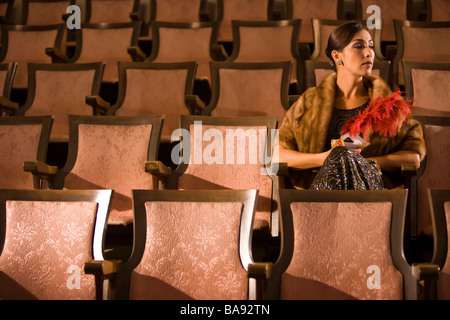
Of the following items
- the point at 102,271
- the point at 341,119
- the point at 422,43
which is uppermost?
the point at 422,43

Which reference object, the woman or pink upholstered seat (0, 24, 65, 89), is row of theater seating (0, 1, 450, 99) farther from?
the woman

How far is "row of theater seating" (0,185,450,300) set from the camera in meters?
0.33

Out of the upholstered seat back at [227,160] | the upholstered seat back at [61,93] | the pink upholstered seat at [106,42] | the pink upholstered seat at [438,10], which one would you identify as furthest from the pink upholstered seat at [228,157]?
the pink upholstered seat at [438,10]

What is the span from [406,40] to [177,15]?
15.7 inches

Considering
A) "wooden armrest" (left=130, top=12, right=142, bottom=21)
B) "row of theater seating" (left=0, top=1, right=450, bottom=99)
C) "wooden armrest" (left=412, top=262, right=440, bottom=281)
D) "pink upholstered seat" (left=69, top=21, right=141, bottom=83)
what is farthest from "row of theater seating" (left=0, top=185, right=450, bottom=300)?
"wooden armrest" (left=130, top=12, right=142, bottom=21)

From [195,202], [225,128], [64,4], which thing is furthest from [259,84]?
[64,4]

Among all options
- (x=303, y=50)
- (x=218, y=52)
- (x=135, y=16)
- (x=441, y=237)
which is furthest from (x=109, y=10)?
(x=441, y=237)

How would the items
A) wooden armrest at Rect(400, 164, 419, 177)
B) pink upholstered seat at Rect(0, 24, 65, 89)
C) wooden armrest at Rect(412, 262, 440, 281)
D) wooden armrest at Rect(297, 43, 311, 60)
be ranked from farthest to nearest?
1. pink upholstered seat at Rect(0, 24, 65, 89)
2. wooden armrest at Rect(297, 43, 311, 60)
3. wooden armrest at Rect(400, 164, 419, 177)
4. wooden armrest at Rect(412, 262, 440, 281)

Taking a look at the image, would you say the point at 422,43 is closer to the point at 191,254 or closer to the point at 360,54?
the point at 360,54

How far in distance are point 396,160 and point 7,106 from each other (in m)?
0.47

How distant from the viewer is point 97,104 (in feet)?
2.01

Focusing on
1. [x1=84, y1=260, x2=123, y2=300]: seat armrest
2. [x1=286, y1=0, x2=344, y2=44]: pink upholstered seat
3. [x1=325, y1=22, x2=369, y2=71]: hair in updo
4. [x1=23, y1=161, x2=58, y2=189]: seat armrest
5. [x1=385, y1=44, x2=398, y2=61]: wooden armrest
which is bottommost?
[x1=84, y1=260, x2=123, y2=300]: seat armrest

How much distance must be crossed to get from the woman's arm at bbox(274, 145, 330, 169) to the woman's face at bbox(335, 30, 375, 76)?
0.10 meters

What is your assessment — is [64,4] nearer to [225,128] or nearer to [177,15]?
[177,15]
